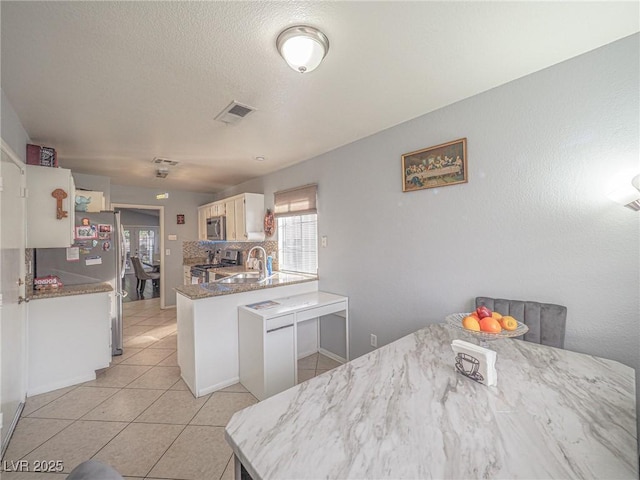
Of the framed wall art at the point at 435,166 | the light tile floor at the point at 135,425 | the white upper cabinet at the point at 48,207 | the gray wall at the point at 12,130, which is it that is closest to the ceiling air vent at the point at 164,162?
the white upper cabinet at the point at 48,207

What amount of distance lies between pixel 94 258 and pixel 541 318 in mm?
4185

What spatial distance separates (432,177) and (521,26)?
1033 mm

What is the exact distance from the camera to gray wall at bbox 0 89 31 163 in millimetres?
1843

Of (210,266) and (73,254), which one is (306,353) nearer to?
(210,266)

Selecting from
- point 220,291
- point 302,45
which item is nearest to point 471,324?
point 302,45

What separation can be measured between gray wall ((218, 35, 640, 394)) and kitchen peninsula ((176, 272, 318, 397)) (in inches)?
50.7

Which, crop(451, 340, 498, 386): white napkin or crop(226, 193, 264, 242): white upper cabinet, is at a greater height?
crop(226, 193, 264, 242): white upper cabinet

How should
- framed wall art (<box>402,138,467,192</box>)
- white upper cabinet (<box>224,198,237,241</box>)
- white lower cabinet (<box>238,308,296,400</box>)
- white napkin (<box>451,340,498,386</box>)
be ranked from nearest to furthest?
1. white napkin (<box>451,340,498,386</box>)
2. framed wall art (<box>402,138,467,192</box>)
3. white lower cabinet (<box>238,308,296,400</box>)
4. white upper cabinet (<box>224,198,237,241</box>)

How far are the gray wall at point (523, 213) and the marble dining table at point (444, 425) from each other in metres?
0.51

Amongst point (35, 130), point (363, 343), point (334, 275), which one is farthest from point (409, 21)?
point (35, 130)

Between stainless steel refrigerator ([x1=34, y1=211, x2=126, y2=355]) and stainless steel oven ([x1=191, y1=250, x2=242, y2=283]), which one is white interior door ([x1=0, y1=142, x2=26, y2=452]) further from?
stainless steel oven ([x1=191, y1=250, x2=242, y2=283])

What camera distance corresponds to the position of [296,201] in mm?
3549

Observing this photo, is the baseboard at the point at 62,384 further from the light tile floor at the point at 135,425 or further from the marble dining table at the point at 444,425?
the marble dining table at the point at 444,425

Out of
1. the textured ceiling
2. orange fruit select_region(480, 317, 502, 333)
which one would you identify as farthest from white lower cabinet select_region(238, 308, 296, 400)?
→ the textured ceiling
